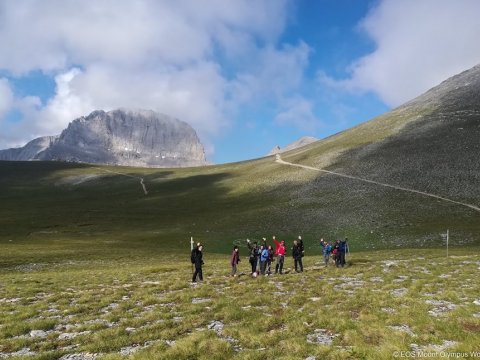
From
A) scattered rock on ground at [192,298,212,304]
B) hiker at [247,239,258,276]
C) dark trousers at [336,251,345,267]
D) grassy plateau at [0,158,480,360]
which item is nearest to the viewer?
grassy plateau at [0,158,480,360]

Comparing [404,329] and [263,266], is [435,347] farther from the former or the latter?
[263,266]

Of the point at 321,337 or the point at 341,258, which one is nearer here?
the point at 321,337

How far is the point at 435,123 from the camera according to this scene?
14050 cm

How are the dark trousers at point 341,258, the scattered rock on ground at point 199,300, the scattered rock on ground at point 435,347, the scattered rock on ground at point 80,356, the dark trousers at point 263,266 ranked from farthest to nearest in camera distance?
the dark trousers at point 341,258
the dark trousers at point 263,266
the scattered rock on ground at point 199,300
the scattered rock on ground at point 80,356
the scattered rock on ground at point 435,347

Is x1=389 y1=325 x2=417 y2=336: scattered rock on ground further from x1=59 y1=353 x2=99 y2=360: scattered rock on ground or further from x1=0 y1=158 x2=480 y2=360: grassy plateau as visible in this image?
x1=59 y1=353 x2=99 y2=360: scattered rock on ground

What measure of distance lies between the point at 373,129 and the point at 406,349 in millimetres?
160484

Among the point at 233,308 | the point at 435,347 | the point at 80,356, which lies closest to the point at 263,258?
the point at 233,308

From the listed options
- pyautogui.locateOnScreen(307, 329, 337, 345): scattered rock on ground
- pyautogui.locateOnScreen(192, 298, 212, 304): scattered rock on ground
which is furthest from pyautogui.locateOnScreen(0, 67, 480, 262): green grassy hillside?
pyautogui.locateOnScreen(307, 329, 337, 345): scattered rock on ground

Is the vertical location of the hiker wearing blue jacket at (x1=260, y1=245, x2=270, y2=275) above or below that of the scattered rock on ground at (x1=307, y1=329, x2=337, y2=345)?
above

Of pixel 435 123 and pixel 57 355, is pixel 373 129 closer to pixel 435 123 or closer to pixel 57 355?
pixel 435 123

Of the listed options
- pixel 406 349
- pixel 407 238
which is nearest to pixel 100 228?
pixel 407 238

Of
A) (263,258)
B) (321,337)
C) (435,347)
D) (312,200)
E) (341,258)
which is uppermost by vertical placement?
(312,200)

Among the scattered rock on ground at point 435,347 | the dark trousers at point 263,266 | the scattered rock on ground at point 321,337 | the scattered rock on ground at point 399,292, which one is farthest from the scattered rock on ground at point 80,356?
the dark trousers at point 263,266

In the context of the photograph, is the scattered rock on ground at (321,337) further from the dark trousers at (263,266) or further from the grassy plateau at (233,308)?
the dark trousers at (263,266)
